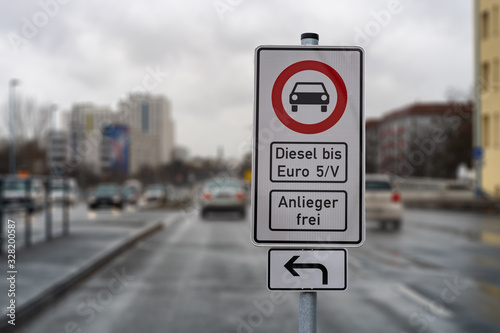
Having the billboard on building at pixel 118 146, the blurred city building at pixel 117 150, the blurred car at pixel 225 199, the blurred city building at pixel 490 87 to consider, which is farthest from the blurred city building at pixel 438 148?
the blurred car at pixel 225 199

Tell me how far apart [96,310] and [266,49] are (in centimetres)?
597

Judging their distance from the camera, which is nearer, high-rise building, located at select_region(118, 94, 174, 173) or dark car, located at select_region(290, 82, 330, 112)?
dark car, located at select_region(290, 82, 330, 112)

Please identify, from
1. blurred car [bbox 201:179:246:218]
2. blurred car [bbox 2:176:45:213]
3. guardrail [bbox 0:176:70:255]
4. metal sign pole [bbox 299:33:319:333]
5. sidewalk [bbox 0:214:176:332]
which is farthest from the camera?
blurred car [bbox 201:179:246:218]

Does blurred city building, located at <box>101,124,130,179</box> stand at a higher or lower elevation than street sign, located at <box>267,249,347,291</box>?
higher

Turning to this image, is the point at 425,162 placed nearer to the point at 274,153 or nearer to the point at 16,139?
the point at 16,139

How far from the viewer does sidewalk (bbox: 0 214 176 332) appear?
25.7 ft

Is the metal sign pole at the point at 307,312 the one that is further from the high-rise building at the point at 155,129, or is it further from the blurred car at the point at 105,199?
the high-rise building at the point at 155,129

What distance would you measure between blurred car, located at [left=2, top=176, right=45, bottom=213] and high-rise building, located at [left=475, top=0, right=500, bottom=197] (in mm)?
32933

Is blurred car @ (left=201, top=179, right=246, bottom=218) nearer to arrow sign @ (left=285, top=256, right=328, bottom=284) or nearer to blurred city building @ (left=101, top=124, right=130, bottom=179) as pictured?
blurred city building @ (left=101, top=124, right=130, bottom=179)

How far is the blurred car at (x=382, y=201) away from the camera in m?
20.7

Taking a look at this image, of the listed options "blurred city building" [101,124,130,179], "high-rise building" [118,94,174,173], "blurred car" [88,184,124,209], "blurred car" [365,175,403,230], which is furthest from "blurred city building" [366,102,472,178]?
"blurred car" [365,175,403,230]

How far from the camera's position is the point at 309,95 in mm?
2629

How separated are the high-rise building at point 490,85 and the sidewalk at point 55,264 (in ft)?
104

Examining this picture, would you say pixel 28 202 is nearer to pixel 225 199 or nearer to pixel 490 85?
pixel 225 199
